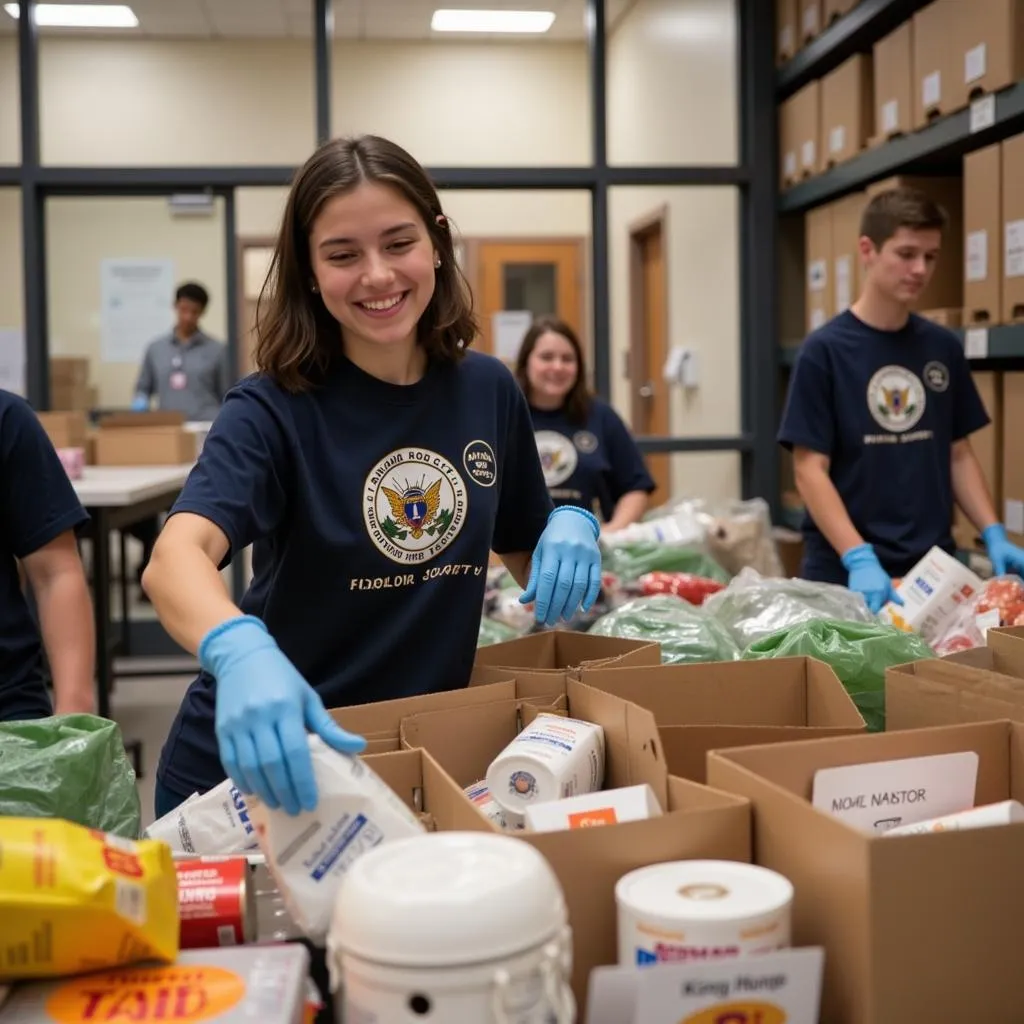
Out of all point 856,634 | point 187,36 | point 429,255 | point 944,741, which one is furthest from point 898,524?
point 187,36

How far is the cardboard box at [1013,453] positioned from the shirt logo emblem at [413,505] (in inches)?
80.6

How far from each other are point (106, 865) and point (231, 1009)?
12 cm

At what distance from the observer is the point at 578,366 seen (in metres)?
3.64

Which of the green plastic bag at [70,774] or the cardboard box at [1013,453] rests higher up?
the cardboard box at [1013,453]

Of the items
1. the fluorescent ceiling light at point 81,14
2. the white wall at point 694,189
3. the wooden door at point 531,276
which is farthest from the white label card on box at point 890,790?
the wooden door at point 531,276

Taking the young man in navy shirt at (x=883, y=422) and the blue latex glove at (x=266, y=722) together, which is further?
the young man in navy shirt at (x=883, y=422)

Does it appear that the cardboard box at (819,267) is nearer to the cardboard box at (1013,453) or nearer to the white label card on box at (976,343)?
the white label card on box at (976,343)

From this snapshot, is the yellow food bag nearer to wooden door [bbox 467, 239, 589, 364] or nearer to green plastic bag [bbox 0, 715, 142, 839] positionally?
green plastic bag [bbox 0, 715, 142, 839]

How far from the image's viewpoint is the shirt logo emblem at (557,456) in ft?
11.7

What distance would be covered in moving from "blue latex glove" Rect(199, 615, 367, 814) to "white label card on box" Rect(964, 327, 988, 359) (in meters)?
2.54

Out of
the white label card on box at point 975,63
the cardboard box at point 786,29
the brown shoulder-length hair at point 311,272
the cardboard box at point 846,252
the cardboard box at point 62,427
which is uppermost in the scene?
the cardboard box at point 786,29

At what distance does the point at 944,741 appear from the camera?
105 cm

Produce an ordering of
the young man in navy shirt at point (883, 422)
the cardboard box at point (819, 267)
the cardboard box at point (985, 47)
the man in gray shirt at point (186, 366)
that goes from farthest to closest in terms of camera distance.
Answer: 1. the man in gray shirt at point (186, 366)
2. the cardboard box at point (819, 267)
3. the cardboard box at point (985, 47)
4. the young man in navy shirt at point (883, 422)

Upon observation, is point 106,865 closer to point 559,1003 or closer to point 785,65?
point 559,1003
